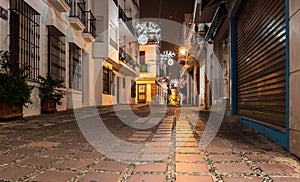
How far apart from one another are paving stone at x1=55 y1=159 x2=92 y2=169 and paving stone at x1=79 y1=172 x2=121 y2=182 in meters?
0.21

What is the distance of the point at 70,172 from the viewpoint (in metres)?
1.75

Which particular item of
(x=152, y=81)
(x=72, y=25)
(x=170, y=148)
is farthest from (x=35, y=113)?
(x=152, y=81)

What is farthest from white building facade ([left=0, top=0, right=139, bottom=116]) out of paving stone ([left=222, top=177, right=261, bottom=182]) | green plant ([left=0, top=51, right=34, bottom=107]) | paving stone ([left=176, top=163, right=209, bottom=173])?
paving stone ([left=222, top=177, right=261, bottom=182])

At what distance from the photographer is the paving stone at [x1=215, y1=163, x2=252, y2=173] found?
179cm

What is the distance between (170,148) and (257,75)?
2352 mm

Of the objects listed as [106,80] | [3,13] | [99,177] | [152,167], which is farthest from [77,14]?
[99,177]

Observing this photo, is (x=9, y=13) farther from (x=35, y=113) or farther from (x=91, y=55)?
(x=91, y=55)

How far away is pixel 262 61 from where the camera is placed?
3.88 m

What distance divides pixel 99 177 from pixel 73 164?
1.29 feet

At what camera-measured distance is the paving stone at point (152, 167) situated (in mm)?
1803

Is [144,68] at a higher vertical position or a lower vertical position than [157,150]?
higher

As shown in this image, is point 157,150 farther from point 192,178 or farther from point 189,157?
point 192,178

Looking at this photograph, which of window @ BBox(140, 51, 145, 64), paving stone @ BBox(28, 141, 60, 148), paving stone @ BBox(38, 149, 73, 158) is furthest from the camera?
window @ BBox(140, 51, 145, 64)

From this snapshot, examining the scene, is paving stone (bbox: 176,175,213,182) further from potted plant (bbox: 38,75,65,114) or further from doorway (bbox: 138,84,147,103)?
doorway (bbox: 138,84,147,103)
